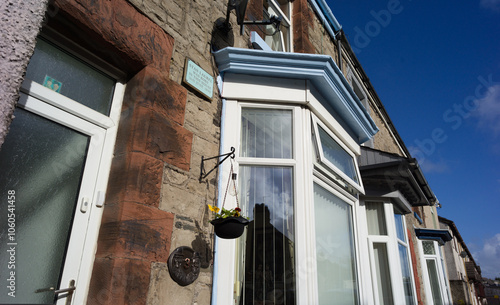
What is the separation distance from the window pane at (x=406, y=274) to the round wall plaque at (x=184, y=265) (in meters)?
4.87

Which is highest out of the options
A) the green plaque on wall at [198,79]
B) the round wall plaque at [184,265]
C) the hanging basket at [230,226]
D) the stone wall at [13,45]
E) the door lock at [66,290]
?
the green plaque on wall at [198,79]

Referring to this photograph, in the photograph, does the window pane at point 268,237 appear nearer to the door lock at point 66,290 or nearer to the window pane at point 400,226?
the door lock at point 66,290

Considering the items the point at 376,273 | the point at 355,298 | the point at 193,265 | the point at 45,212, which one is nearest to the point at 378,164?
the point at 376,273

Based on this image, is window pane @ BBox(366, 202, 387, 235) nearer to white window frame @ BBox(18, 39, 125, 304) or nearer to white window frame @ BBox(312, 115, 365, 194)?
white window frame @ BBox(312, 115, 365, 194)

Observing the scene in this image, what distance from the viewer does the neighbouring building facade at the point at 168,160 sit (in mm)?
1896

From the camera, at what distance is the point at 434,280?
9.98m

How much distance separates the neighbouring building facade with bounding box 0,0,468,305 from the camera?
74.7 inches

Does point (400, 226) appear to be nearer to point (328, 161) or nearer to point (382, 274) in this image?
point (382, 274)

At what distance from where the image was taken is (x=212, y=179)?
2.86 meters

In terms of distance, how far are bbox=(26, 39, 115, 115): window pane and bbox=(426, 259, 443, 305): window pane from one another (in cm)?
1040

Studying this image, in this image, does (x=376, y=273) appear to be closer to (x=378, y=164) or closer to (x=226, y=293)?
(x=378, y=164)

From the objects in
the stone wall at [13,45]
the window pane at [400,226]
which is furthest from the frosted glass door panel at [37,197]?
the window pane at [400,226]

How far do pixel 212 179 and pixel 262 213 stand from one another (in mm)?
546

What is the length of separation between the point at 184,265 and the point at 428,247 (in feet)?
32.6
